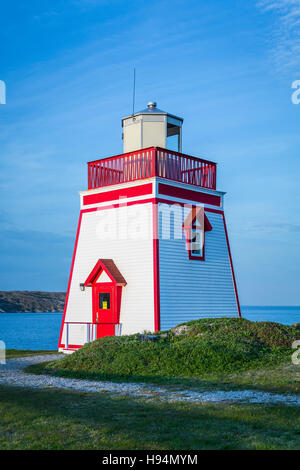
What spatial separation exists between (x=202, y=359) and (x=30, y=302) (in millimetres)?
173602

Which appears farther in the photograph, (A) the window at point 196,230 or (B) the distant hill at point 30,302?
(B) the distant hill at point 30,302

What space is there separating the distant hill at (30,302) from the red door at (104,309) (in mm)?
150621

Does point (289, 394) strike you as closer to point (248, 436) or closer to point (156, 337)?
point (248, 436)

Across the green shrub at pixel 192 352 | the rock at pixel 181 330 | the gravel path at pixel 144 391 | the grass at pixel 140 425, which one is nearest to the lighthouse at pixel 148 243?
the rock at pixel 181 330

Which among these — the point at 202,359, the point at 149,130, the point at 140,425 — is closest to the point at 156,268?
the point at 202,359

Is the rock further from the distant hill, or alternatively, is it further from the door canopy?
the distant hill

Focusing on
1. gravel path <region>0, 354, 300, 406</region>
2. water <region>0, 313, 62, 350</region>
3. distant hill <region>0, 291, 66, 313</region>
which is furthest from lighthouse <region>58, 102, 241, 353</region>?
distant hill <region>0, 291, 66, 313</region>

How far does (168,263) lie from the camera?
62.7 feet

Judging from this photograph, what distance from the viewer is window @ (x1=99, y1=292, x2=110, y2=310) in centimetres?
2005

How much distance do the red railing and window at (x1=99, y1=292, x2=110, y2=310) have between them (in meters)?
4.41

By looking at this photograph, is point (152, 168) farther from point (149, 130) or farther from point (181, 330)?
point (181, 330)

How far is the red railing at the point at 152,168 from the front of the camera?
64.8ft

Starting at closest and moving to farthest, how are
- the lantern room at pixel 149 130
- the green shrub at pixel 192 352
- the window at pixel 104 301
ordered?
the green shrub at pixel 192 352 < the window at pixel 104 301 < the lantern room at pixel 149 130

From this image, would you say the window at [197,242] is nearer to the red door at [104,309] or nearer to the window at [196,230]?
the window at [196,230]
